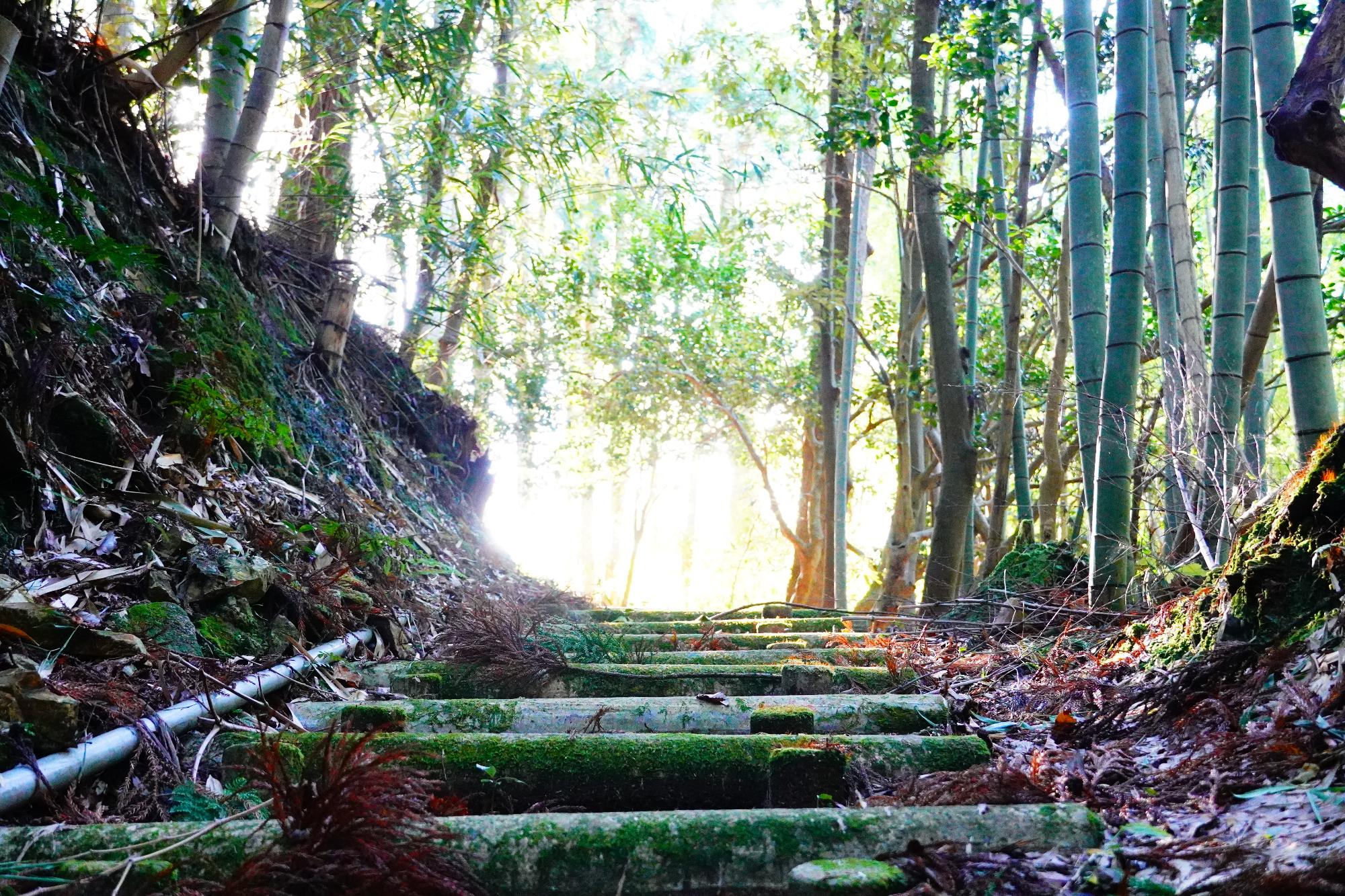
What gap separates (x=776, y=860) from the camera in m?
1.36

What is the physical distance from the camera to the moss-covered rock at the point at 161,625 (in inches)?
84.2

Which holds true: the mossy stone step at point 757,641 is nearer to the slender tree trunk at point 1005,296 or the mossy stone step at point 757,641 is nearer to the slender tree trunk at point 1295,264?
the slender tree trunk at point 1295,264

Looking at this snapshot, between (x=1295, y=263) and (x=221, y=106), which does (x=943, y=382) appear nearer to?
(x=1295, y=263)

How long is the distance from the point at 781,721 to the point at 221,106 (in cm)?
412

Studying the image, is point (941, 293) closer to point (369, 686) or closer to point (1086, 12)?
point (1086, 12)

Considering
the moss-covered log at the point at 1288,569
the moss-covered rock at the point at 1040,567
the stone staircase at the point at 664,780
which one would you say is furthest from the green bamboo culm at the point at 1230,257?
the stone staircase at the point at 664,780

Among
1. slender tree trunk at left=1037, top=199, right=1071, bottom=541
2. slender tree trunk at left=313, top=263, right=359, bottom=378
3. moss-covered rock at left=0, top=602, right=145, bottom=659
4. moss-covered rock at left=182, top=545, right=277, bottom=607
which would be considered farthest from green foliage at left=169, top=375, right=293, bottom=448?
slender tree trunk at left=1037, top=199, right=1071, bottom=541

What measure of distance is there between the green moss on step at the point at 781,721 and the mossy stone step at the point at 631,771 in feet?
0.79

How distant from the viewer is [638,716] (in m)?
2.19

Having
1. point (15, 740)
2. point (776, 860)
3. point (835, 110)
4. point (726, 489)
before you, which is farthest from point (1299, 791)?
A: point (726, 489)

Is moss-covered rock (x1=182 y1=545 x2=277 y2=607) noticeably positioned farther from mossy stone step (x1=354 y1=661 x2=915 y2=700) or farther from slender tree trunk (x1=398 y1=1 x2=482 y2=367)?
slender tree trunk (x1=398 y1=1 x2=482 y2=367)

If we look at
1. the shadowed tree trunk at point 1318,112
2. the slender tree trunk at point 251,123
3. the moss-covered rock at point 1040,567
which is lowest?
the moss-covered rock at point 1040,567

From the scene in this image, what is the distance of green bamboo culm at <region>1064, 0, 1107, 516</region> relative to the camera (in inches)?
145

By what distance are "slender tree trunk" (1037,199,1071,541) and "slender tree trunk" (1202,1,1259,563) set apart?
1.40m
